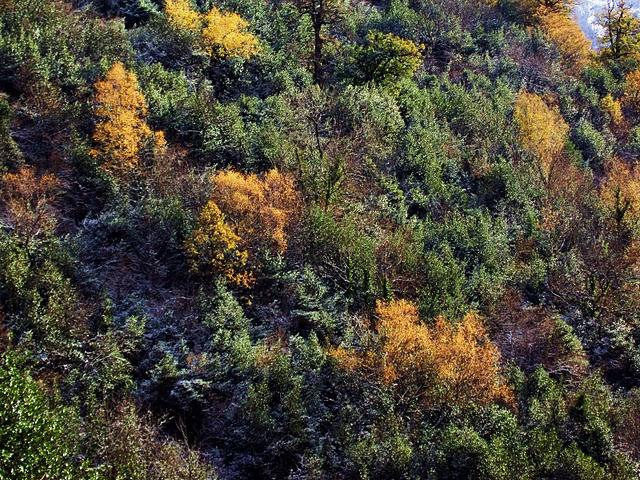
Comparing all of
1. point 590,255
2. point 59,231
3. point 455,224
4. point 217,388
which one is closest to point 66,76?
point 59,231

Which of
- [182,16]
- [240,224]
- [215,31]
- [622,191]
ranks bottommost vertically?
[240,224]

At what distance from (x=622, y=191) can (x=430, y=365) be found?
3271cm

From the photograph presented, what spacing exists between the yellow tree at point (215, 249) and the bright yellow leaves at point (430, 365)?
8154 millimetres

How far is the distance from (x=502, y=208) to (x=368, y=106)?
1429cm

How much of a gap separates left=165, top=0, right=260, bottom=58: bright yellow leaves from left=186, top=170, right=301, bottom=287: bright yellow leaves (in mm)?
17921

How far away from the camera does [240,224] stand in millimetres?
37156

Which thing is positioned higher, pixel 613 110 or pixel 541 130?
pixel 613 110

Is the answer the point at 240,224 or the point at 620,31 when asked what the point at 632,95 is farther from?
the point at 240,224

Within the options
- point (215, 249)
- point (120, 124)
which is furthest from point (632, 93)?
point (120, 124)

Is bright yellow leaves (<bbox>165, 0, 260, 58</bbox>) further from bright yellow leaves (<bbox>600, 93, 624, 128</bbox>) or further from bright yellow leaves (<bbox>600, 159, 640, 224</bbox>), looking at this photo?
bright yellow leaves (<bbox>600, 93, 624, 128</bbox>)

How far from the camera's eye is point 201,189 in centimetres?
3953

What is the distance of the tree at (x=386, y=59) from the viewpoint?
173 ft

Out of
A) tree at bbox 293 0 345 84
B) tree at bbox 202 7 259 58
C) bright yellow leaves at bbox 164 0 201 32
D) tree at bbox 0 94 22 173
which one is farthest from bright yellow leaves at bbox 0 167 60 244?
tree at bbox 293 0 345 84

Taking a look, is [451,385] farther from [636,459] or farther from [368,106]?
[368,106]
